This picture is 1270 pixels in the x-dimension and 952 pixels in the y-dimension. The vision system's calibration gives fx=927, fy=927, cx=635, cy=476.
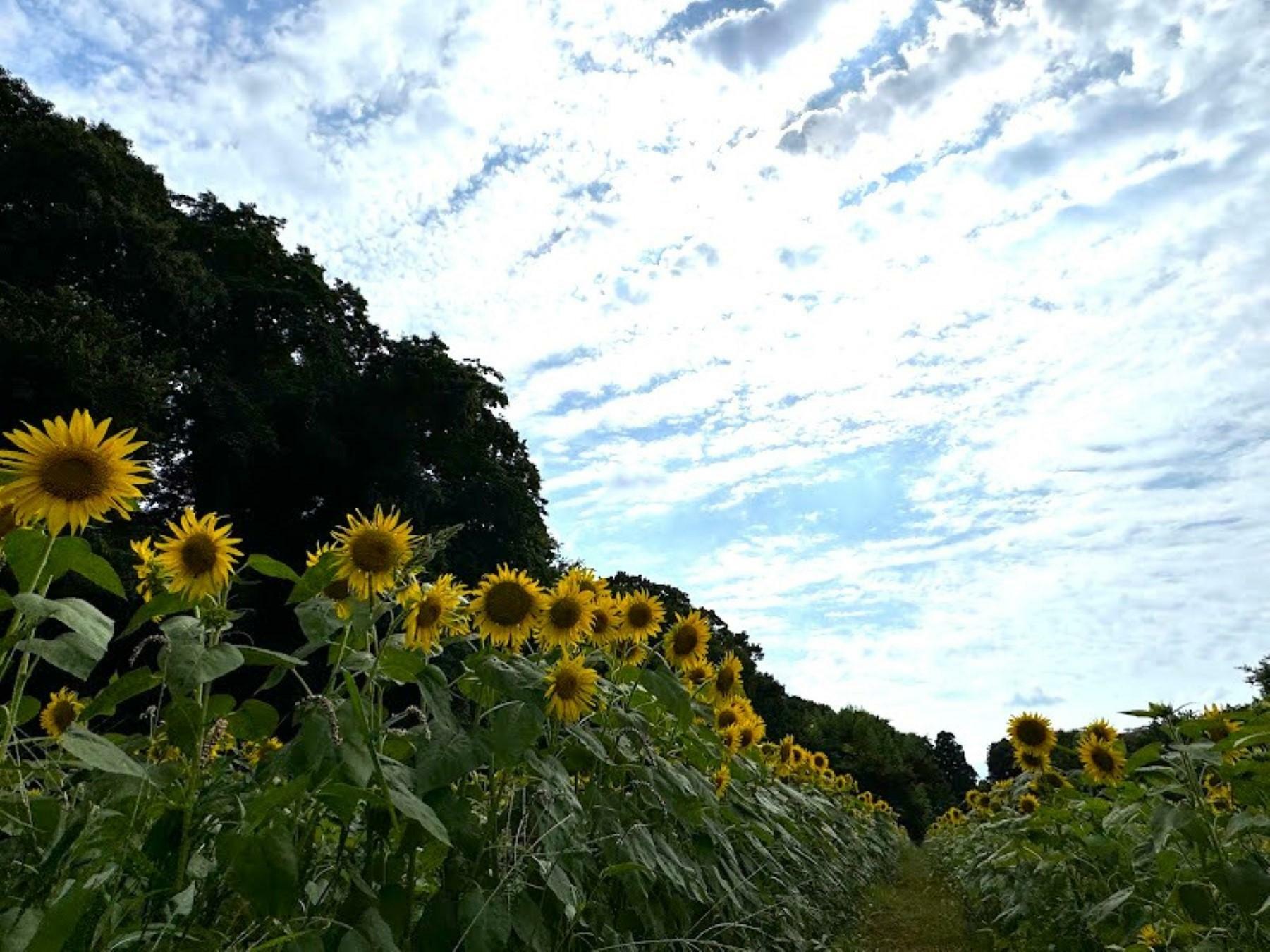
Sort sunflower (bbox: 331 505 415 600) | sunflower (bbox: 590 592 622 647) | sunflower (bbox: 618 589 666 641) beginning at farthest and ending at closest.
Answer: sunflower (bbox: 618 589 666 641)
sunflower (bbox: 590 592 622 647)
sunflower (bbox: 331 505 415 600)

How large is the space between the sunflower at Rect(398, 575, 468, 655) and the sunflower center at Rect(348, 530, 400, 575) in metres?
0.25

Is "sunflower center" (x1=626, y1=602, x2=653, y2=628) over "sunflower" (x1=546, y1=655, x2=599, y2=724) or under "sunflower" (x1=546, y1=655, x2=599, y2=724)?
over

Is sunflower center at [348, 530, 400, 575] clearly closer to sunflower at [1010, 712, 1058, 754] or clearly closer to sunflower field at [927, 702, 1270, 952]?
sunflower field at [927, 702, 1270, 952]

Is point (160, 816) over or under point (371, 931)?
over

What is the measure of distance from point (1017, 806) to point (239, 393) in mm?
16735

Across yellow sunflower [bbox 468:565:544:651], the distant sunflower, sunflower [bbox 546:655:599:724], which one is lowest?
sunflower [bbox 546:655:599:724]

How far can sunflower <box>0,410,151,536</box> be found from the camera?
67.8 inches

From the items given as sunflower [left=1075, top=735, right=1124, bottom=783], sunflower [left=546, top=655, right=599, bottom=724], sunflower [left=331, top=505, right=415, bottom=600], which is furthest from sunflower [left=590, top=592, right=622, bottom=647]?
sunflower [left=1075, top=735, right=1124, bottom=783]

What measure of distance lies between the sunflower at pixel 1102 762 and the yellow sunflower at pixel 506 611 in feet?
10.7

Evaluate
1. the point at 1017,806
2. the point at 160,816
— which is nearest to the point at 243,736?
the point at 160,816

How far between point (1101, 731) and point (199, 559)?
15.2 ft

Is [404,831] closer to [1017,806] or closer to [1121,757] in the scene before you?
[1121,757]

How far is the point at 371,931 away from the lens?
65.2 inches

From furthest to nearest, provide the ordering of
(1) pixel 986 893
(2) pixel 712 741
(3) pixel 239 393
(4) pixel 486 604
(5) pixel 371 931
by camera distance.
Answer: (3) pixel 239 393 → (1) pixel 986 893 → (2) pixel 712 741 → (4) pixel 486 604 → (5) pixel 371 931
